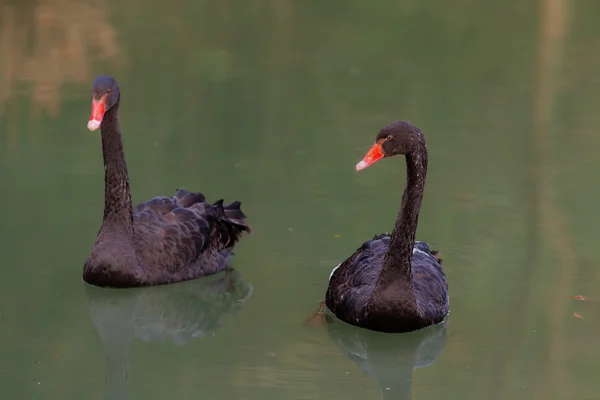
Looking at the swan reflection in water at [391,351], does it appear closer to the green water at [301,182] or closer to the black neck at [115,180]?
the green water at [301,182]

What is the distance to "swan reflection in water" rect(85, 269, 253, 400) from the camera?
17.4ft

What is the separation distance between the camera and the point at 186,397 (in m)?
4.55

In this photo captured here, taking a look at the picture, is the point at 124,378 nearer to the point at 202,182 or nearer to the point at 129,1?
the point at 202,182

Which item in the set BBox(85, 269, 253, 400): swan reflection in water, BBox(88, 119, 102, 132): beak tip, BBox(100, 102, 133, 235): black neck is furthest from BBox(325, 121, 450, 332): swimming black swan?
BBox(88, 119, 102, 132): beak tip

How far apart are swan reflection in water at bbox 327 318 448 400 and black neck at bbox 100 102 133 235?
1171 millimetres

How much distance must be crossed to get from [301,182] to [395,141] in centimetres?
228

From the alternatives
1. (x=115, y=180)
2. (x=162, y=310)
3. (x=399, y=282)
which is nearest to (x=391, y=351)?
(x=399, y=282)

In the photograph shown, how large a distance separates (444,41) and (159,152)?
406cm

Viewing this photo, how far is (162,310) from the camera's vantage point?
5.59m

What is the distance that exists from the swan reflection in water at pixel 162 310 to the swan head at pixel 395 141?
105 centimetres

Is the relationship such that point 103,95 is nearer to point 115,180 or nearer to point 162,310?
point 115,180

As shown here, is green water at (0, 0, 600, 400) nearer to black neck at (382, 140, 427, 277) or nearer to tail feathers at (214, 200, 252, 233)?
tail feathers at (214, 200, 252, 233)

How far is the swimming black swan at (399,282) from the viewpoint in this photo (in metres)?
5.07

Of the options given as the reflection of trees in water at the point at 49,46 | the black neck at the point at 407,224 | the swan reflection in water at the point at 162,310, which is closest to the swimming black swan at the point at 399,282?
the black neck at the point at 407,224
